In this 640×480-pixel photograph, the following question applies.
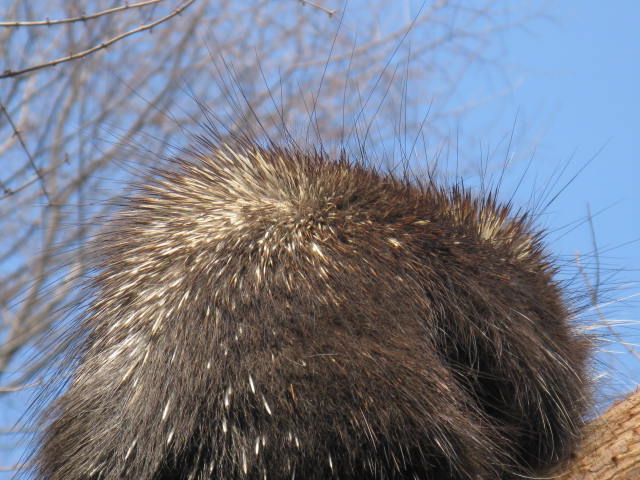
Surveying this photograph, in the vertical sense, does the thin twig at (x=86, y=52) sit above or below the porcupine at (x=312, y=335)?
above

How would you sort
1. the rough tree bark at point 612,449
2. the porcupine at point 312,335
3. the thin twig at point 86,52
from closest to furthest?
the porcupine at point 312,335
the rough tree bark at point 612,449
the thin twig at point 86,52

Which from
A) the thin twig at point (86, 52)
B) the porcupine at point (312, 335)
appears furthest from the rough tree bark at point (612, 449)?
the thin twig at point (86, 52)

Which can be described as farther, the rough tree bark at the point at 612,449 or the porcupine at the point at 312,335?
the rough tree bark at the point at 612,449

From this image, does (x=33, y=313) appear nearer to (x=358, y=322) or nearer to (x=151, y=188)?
(x=151, y=188)

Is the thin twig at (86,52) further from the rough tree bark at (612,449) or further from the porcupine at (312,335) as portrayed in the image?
the rough tree bark at (612,449)

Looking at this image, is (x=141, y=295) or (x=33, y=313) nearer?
(x=141, y=295)

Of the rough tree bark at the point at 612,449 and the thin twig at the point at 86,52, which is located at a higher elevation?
the thin twig at the point at 86,52

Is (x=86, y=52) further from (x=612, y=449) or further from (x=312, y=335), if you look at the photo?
(x=612, y=449)

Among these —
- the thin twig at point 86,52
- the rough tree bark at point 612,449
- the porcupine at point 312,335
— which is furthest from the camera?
the thin twig at point 86,52

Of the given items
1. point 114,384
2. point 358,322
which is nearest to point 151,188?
point 114,384
